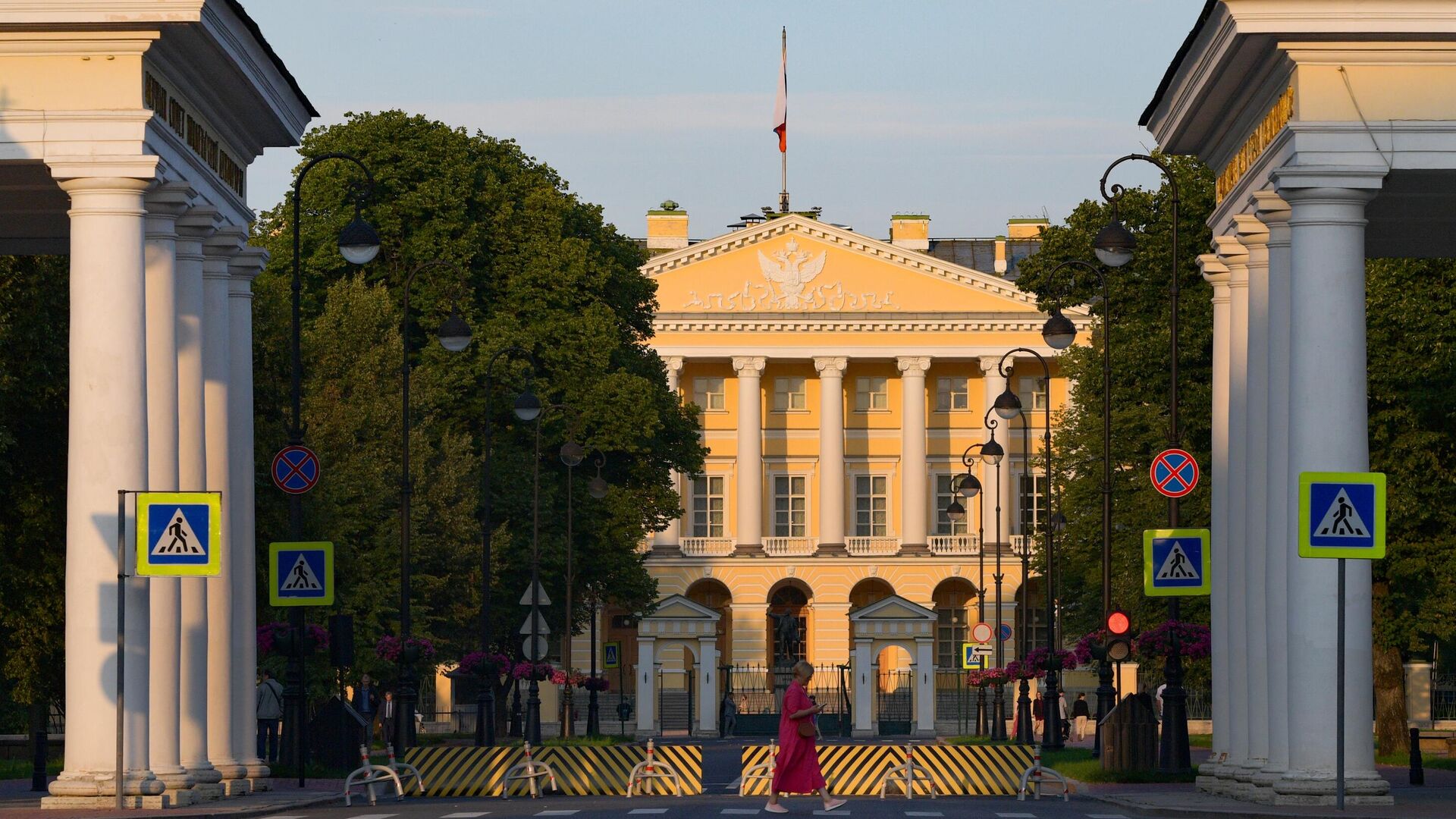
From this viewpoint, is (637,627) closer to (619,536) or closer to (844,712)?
(844,712)

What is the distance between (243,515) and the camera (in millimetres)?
29172

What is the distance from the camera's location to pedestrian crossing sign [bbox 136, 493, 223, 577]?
23.3 meters

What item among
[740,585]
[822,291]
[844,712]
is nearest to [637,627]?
[740,585]

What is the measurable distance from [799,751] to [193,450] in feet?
25.2

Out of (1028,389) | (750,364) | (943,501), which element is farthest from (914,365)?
(750,364)

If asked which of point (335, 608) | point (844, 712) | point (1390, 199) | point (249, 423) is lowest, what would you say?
point (844, 712)

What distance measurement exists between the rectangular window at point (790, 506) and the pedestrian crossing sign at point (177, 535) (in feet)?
270

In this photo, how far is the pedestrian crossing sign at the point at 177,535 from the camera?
76.6 feet

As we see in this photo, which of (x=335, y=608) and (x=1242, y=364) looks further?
(x=335, y=608)

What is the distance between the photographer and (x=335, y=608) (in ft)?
153

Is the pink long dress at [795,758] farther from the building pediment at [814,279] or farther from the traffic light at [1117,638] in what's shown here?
the building pediment at [814,279]

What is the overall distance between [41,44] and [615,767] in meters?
12.0

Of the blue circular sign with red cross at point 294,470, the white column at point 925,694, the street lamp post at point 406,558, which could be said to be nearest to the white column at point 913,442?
the white column at point 925,694

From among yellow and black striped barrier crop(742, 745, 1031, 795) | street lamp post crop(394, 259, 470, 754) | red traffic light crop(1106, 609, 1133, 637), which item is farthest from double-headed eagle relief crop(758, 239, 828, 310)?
yellow and black striped barrier crop(742, 745, 1031, 795)
